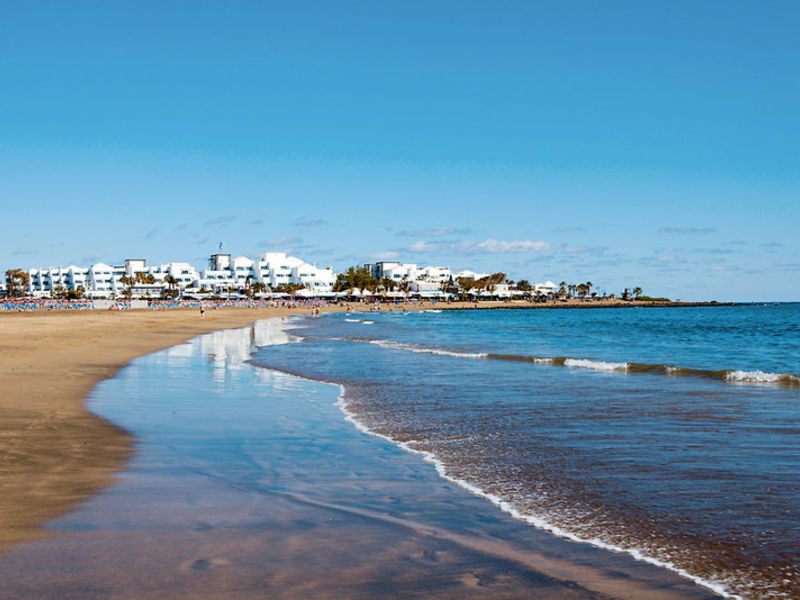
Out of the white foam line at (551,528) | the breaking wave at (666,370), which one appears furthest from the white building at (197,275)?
the white foam line at (551,528)

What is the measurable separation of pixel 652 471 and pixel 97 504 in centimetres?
570

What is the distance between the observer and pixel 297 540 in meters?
4.89

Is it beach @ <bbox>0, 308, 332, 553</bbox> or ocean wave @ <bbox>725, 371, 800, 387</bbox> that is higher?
beach @ <bbox>0, 308, 332, 553</bbox>

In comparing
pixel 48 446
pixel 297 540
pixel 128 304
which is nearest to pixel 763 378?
pixel 297 540

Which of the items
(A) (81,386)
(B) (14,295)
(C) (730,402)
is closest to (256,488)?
(A) (81,386)

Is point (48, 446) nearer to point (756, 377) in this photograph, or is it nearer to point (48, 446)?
point (48, 446)

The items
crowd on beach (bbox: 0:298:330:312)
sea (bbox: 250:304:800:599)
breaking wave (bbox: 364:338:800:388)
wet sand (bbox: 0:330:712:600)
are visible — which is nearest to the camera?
wet sand (bbox: 0:330:712:600)

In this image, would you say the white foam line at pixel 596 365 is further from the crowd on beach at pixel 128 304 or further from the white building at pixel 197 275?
the white building at pixel 197 275

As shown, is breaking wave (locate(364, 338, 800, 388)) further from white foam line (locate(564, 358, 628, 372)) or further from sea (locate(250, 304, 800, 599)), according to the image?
sea (locate(250, 304, 800, 599))

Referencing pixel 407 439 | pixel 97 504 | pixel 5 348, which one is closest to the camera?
pixel 97 504

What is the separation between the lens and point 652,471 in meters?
7.30

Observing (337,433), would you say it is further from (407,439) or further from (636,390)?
(636,390)

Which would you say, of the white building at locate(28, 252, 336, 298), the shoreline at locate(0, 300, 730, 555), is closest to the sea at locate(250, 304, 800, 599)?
the shoreline at locate(0, 300, 730, 555)

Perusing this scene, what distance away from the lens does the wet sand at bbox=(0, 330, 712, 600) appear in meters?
4.04
